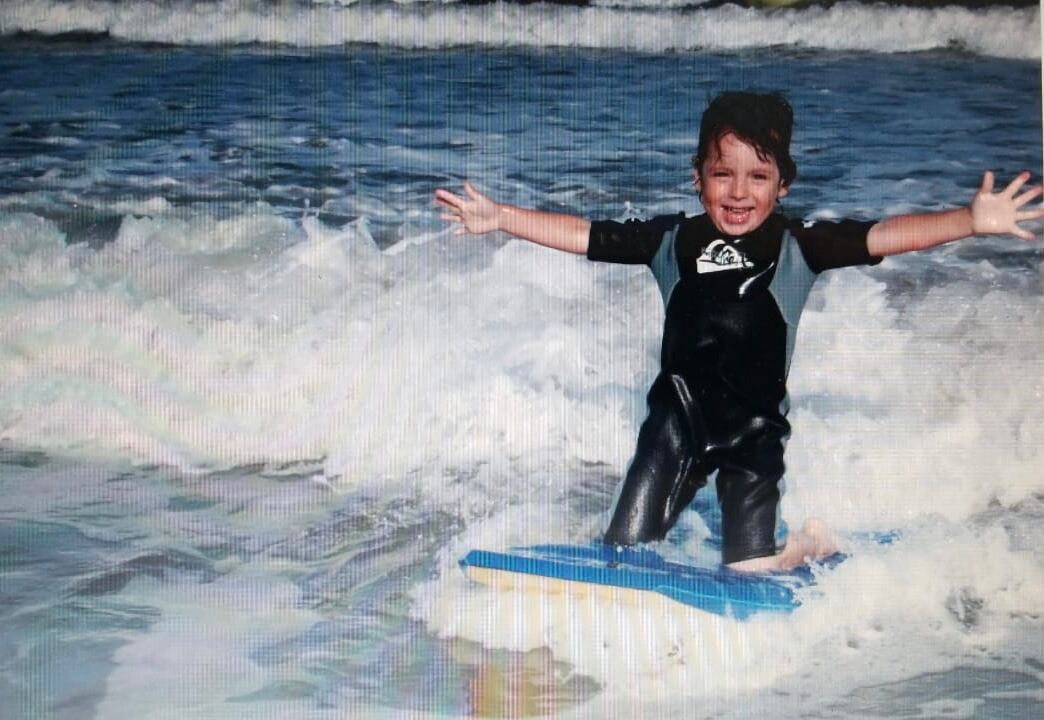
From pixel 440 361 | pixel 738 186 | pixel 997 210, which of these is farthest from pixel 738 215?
pixel 440 361

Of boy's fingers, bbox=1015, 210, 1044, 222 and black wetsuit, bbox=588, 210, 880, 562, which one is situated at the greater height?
boy's fingers, bbox=1015, 210, 1044, 222

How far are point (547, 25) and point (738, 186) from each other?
18.9 inches

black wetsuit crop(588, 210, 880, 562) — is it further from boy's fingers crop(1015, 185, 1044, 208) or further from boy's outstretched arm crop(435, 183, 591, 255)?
boy's fingers crop(1015, 185, 1044, 208)

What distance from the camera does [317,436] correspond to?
1.95 metres

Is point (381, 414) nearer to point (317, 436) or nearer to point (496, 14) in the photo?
point (317, 436)

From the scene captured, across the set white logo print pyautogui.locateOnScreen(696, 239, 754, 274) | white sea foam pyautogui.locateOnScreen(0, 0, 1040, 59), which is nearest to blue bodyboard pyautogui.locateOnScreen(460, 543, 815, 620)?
white logo print pyautogui.locateOnScreen(696, 239, 754, 274)

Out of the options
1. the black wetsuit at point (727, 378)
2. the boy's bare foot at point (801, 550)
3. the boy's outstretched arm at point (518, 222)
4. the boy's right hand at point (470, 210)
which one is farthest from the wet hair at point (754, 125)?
the boy's bare foot at point (801, 550)

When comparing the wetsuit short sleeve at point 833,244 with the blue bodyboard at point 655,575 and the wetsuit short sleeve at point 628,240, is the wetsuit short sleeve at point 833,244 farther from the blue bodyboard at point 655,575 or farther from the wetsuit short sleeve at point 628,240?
the blue bodyboard at point 655,575

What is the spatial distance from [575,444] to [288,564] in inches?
20.9

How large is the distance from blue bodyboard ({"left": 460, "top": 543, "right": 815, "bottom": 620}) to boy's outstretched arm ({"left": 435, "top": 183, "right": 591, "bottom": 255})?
0.53 metres

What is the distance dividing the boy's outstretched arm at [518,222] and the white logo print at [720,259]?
0.68ft

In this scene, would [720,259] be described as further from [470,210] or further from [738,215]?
[470,210]

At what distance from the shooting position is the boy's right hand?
6.51 feet

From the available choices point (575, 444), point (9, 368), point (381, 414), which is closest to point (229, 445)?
point (381, 414)
